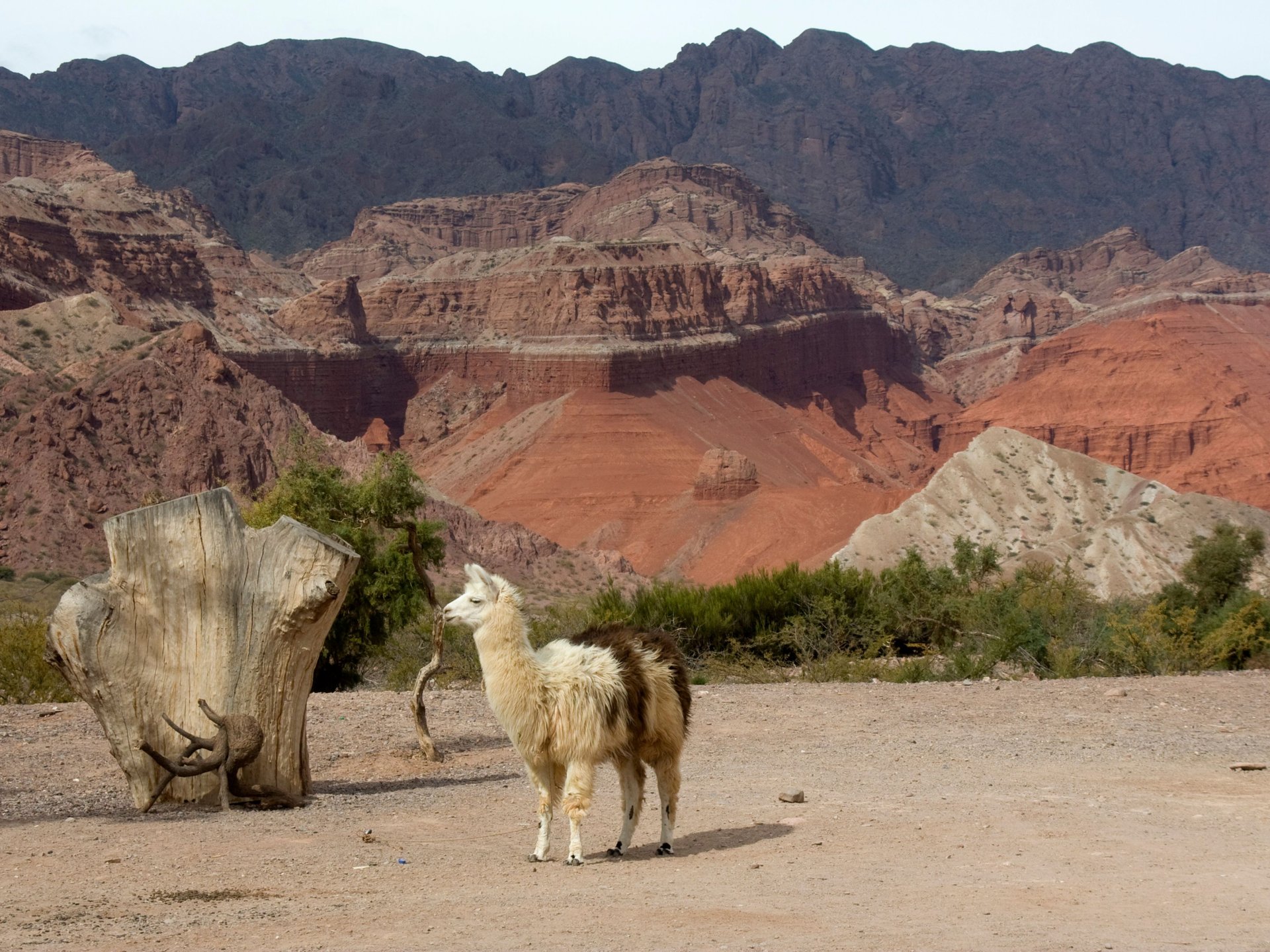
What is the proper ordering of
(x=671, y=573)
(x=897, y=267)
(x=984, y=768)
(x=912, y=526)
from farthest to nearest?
(x=897, y=267) → (x=671, y=573) → (x=912, y=526) → (x=984, y=768)

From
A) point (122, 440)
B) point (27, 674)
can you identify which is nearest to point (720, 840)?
point (27, 674)

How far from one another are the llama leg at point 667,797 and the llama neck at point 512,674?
90 centimetres

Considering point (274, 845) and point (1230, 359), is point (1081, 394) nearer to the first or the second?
point (1230, 359)

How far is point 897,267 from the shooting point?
190 meters

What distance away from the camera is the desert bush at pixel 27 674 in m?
18.4

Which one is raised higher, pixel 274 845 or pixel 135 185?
pixel 135 185

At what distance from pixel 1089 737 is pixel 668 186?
131 meters

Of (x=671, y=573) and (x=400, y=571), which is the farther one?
(x=671, y=573)

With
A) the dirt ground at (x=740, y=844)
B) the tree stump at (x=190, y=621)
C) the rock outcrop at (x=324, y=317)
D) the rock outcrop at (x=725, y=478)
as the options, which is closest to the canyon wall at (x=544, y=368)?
the rock outcrop at (x=324, y=317)

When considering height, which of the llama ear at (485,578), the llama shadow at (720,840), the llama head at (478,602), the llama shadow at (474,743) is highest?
the llama ear at (485,578)

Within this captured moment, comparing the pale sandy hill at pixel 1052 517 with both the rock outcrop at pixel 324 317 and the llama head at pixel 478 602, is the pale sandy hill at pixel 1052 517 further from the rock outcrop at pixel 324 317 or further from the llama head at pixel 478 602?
the rock outcrop at pixel 324 317

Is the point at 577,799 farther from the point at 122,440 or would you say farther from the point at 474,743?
the point at 122,440

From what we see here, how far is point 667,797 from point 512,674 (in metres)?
1.30

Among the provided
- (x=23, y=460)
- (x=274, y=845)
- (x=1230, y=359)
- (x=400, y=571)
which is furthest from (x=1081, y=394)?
(x=274, y=845)
